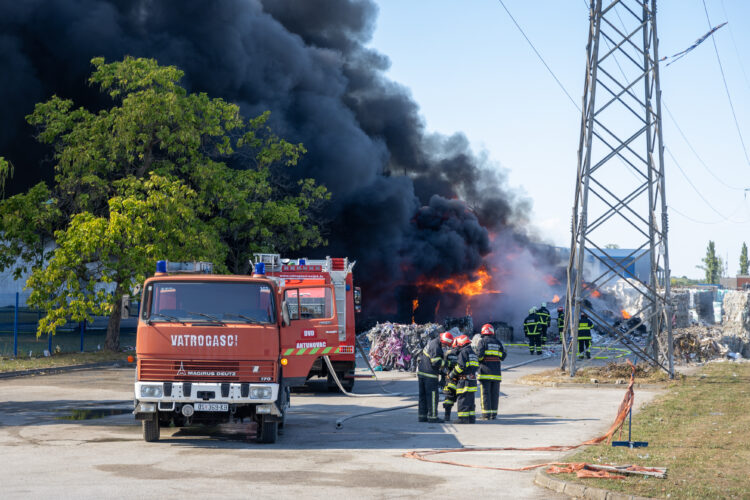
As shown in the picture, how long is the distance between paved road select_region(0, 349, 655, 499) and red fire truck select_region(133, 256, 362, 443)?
50 centimetres

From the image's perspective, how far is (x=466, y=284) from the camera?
136 feet

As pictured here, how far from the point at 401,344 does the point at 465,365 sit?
10.7m

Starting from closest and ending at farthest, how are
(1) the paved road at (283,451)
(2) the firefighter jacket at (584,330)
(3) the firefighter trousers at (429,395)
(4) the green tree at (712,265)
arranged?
1. (1) the paved road at (283,451)
2. (3) the firefighter trousers at (429,395)
3. (2) the firefighter jacket at (584,330)
4. (4) the green tree at (712,265)

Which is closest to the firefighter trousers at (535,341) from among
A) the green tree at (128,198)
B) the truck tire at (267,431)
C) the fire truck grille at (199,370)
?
the green tree at (128,198)

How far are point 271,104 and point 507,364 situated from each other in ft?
51.4

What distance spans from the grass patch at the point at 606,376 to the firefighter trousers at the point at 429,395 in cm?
726

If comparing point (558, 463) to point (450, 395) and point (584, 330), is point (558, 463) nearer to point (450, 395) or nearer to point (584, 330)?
point (450, 395)

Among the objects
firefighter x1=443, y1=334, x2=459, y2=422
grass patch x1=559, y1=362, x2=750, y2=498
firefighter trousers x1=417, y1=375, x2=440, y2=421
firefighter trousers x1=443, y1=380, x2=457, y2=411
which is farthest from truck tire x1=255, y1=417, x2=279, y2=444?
grass patch x1=559, y1=362, x2=750, y2=498

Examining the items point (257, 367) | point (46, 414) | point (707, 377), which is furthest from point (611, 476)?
point (707, 377)

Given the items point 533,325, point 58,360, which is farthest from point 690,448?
point 533,325

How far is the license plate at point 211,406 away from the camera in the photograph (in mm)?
10359

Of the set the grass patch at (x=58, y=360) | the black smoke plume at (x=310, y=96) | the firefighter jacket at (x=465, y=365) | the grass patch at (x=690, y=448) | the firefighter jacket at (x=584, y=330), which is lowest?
the grass patch at (x=690, y=448)

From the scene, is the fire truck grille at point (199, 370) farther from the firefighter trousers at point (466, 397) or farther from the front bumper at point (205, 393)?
the firefighter trousers at point (466, 397)

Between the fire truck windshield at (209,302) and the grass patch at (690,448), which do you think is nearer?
the grass patch at (690,448)
